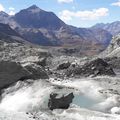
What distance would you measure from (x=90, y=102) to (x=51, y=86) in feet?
27.2

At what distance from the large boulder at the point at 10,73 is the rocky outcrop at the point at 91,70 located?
133ft

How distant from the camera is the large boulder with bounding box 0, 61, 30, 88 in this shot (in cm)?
6906

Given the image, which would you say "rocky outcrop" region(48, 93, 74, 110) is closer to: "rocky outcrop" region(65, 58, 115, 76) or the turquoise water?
the turquoise water

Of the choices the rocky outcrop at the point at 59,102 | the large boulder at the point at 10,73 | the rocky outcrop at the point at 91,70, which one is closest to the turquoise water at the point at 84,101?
the rocky outcrop at the point at 59,102

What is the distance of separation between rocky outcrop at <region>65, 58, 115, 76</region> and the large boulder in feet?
133

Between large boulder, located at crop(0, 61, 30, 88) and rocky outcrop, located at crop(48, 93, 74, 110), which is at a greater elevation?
large boulder, located at crop(0, 61, 30, 88)

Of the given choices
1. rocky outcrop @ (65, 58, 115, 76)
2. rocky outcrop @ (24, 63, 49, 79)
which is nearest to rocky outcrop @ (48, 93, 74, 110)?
rocky outcrop @ (24, 63, 49, 79)

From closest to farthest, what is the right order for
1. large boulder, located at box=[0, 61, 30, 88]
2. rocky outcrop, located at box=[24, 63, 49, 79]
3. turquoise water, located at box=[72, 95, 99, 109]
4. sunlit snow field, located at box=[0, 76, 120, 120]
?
sunlit snow field, located at box=[0, 76, 120, 120] < turquoise water, located at box=[72, 95, 99, 109] < large boulder, located at box=[0, 61, 30, 88] < rocky outcrop, located at box=[24, 63, 49, 79]

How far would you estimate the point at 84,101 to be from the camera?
228 feet

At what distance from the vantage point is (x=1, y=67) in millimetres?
70125

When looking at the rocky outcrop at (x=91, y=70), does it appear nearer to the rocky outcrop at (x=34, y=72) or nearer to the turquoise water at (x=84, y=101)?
the rocky outcrop at (x=34, y=72)

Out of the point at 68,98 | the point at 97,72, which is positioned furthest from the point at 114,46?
the point at 68,98

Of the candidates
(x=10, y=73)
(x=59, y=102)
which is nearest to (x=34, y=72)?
(x=10, y=73)

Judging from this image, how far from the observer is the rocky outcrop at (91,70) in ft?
365
